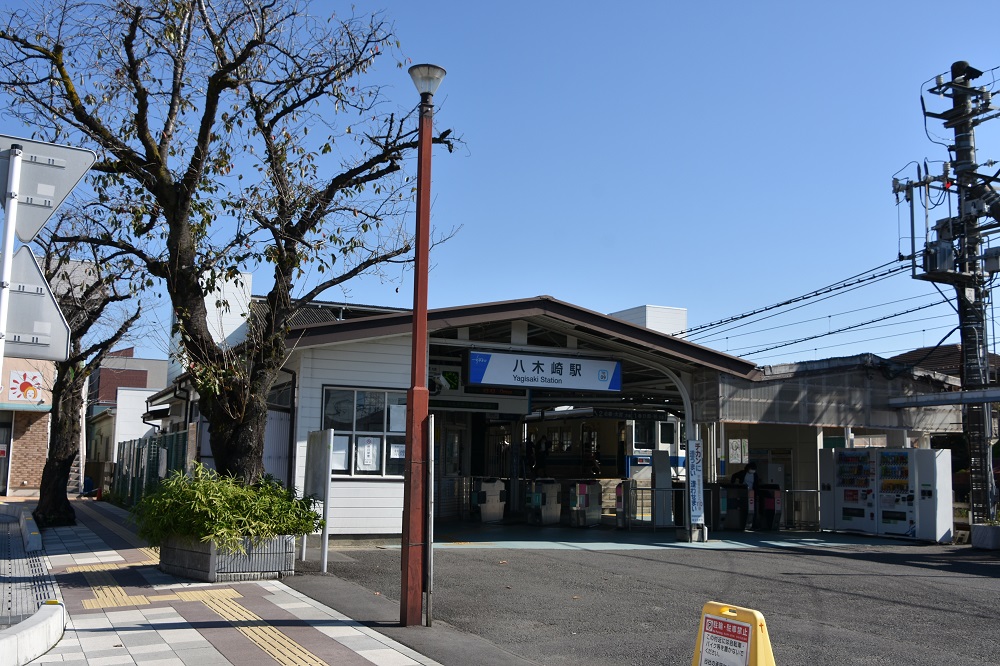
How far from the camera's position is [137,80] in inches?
442

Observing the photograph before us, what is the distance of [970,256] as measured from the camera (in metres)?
20.6

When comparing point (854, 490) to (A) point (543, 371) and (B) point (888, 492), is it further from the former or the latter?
(A) point (543, 371)

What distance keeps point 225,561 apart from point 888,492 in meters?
15.2

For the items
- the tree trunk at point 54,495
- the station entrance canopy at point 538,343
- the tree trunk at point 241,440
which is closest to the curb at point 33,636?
the tree trunk at point 241,440

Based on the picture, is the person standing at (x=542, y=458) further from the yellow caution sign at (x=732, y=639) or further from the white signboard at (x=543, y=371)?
the yellow caution sign at (x=732, y=639)

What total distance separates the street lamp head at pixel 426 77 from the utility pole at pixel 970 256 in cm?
1542

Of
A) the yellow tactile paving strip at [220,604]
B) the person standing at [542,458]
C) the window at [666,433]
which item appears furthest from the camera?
the window at [666,433]

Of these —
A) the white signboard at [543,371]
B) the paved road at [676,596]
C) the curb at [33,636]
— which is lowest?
the paved road at [676,596]

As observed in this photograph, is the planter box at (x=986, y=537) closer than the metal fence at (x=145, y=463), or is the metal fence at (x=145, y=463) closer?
the metal fence at (x=145, y=463)

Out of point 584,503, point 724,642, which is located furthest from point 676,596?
point 584,503

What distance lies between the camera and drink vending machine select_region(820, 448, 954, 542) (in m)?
19.2

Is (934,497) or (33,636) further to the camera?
(934,497)

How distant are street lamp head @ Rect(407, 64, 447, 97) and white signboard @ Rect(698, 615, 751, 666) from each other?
6.00 metres

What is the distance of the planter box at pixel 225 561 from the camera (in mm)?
10867
